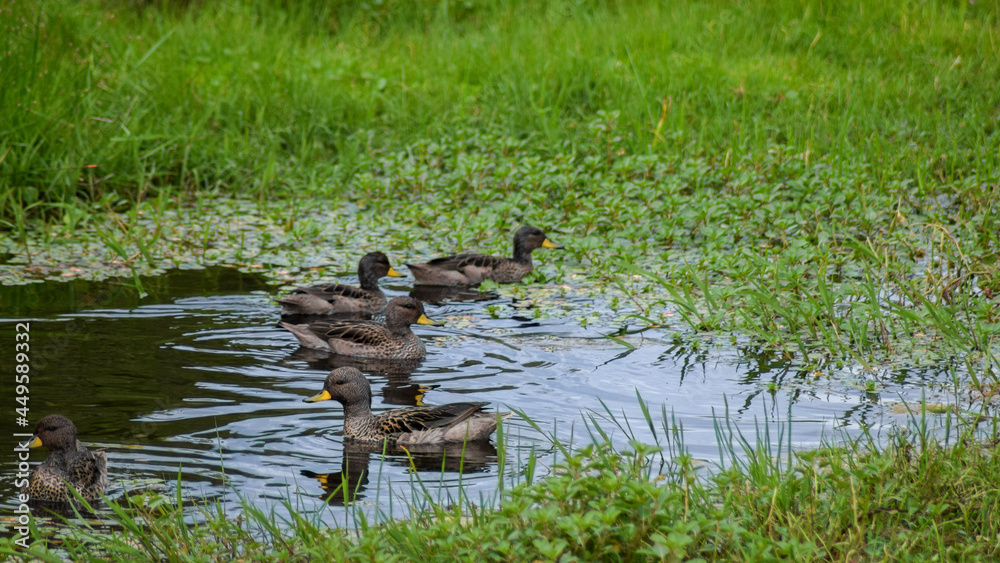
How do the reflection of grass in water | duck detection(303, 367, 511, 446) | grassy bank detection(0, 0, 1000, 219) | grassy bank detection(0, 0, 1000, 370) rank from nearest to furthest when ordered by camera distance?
the reflection of grass in water < duck detection(303, 367, 511, 446) < grassy bank detection(0, 0, 1000, 370) < grassy bank detection(0, 0, 1000, 219)

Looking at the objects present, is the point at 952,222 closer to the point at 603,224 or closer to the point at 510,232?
the point at 603,224

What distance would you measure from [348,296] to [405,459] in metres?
3.30

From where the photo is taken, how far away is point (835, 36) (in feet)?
48.6

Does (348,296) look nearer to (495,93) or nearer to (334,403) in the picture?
(334,403)

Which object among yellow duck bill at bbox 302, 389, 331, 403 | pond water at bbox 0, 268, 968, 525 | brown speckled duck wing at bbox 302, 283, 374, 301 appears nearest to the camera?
pond water at bbox 0, 268, 968, 525

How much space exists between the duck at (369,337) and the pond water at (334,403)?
6.2 inches

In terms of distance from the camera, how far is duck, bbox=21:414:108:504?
5160 millimetres

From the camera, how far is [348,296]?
902 cm

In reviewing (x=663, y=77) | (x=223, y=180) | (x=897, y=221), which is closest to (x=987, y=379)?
(x=897, y=221)

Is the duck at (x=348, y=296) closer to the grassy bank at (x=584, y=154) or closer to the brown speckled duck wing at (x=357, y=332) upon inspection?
the brown speckled duck wing at (x=357, y=332)

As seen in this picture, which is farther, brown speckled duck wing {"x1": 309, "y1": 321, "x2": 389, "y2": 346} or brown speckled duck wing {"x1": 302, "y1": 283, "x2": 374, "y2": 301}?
brown speckled duck wing {"x1": 302, "y1": 283, "x2": 374, "y2": 301}

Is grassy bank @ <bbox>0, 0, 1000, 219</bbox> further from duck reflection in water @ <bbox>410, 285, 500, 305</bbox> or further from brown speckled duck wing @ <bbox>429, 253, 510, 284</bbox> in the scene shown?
duck reflection in water @ <bbox>410, 285, 500, 305</bbox>

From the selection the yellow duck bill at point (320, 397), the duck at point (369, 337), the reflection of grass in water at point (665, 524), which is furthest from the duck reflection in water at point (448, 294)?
the reflection of grass in water at point (665, 524)

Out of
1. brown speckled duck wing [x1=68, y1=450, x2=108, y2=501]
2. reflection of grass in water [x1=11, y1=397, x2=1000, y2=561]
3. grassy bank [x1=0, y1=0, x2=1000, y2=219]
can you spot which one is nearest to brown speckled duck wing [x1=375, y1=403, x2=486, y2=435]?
reflection of grass in water [x1=11, y1=397, x2=1000, y2=561]
